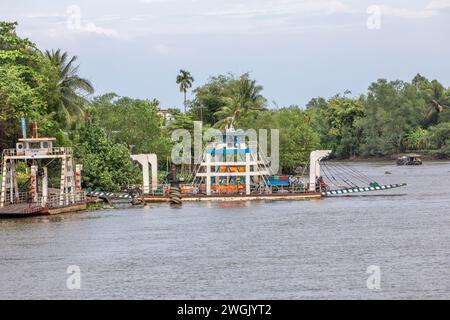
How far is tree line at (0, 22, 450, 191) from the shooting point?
80.2 metres

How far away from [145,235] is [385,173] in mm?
76204

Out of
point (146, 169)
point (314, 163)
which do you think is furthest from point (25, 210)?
point (314, 163)

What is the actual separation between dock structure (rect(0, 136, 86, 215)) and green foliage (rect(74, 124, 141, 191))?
8.21 m

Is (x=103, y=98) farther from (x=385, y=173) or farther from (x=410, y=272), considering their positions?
(x=410, y=272)

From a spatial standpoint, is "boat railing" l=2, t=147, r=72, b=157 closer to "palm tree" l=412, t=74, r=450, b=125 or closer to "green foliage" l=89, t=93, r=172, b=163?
"green foliage" l=89, t=93, r=172, b=163

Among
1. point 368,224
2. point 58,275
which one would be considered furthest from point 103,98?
point 58,275

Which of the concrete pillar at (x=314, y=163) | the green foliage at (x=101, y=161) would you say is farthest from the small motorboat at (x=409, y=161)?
the concrete pillar at (x=314, y=163)

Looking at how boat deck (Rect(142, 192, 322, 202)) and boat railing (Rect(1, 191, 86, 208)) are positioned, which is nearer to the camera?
boat railing (Rect(1, 191, 86, 208))

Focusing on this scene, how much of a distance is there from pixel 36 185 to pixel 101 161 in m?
12.9

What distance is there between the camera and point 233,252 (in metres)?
51.2

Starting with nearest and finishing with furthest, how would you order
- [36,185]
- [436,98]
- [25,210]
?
[25,210], [36,185], [436,98]

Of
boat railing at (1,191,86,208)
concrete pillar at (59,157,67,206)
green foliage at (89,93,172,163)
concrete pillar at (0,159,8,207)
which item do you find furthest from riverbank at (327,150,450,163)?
concrete pillar at (0,159,8,207)

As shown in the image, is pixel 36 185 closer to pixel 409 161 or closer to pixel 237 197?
pixel 237 197

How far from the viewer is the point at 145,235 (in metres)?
58.3
